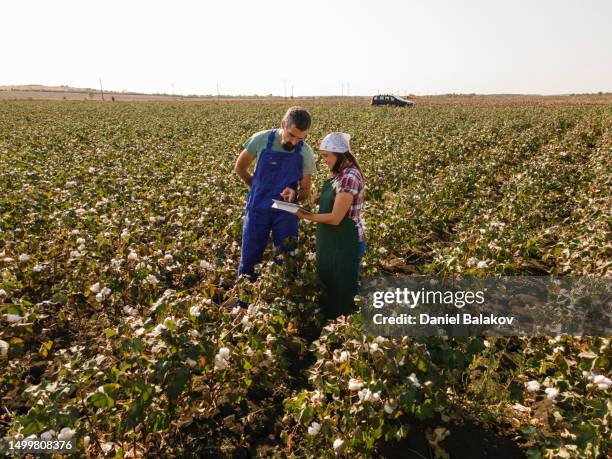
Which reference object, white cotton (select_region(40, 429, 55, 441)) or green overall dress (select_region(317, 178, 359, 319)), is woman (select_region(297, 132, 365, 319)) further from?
white cotton (select_region(40, 429, 55, 441))

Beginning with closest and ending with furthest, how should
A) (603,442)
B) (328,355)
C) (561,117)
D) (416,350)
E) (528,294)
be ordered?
A: (603,442)
(416,350)
(328,355)
(528,294)
(561,117)

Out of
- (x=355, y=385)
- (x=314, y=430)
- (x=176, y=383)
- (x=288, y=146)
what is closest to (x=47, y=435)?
(x=176, y=383)

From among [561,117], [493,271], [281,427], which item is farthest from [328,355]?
[561,117]

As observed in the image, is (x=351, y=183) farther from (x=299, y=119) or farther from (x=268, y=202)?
(x=268, y=202)

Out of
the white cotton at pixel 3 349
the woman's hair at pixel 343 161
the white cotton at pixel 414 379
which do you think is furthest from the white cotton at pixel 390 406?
the white cotton at pixel 3 349

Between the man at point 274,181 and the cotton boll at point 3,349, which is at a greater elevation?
the man at point 274,181

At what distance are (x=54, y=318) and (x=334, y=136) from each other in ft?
11.1

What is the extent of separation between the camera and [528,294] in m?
4.69

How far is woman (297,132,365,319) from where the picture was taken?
3340 mm

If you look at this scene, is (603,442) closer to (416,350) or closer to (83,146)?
(416,350)

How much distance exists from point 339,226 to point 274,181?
30.5 inches

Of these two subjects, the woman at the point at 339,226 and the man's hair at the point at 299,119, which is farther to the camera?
the man's hair at the point at 299,119

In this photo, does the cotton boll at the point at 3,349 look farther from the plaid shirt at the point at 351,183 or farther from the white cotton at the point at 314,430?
the plaid shirt at the point at 351,183

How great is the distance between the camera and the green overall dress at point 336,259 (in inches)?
140
